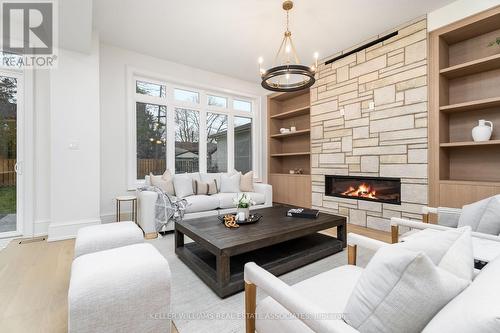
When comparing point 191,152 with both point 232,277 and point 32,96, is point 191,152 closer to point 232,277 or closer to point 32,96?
point 32,96

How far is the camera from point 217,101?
525 cm

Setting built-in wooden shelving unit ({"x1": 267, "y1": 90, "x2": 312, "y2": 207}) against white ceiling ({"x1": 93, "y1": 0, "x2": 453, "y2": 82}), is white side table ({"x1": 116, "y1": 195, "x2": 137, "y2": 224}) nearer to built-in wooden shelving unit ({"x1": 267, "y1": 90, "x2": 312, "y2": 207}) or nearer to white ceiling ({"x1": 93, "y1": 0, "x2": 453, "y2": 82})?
white ceiling ({"x1": 93, "y1": 0, "x2": 453, "y2": 82})

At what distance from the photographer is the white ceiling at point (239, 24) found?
289 cm

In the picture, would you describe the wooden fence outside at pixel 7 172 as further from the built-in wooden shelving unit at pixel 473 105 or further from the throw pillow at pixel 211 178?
the built-in wooden shelving unit at pixel 473 105

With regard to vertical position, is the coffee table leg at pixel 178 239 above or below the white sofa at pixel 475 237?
below

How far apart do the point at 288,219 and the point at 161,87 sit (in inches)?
140

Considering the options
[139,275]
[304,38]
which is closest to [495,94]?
[304,38]

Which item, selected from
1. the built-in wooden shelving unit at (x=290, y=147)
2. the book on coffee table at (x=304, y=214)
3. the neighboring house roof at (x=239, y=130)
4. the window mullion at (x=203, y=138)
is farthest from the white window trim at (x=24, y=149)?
the built-in wooden shelving unit at (x=290, y=147)

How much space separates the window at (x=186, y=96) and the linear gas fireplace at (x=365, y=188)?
10.2ft

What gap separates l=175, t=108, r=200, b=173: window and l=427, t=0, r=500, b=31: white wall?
408cm

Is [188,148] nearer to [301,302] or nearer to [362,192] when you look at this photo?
[362,192]

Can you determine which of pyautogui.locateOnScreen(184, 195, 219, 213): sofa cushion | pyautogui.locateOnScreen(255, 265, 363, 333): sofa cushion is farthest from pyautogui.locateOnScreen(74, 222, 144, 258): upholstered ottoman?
pyautogui.locateOnScreen(184, 195, 219, 213): sofa cushion

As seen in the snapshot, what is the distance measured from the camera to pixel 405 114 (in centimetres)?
327

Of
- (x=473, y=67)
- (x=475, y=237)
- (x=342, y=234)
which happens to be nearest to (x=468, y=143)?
(x=473, y=67)
